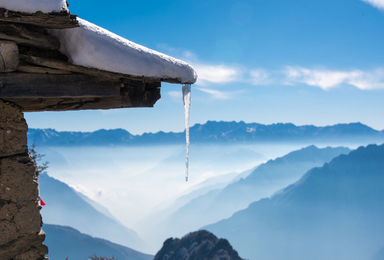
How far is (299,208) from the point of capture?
156 metres

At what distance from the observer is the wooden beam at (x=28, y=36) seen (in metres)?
1.62

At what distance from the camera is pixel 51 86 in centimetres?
193

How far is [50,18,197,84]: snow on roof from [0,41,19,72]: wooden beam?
27 centimetres

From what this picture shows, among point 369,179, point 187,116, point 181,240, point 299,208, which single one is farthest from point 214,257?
point 369,179

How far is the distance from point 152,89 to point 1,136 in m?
1.30

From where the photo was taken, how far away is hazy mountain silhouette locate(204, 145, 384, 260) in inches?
5394

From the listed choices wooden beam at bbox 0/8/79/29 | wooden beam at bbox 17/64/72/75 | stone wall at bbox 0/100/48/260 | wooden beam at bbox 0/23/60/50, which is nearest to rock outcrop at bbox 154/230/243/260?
stone wall at bbox 0/100/48/260

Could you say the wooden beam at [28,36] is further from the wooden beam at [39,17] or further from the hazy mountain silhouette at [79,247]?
the hazy mountain silhouette at [79,247]

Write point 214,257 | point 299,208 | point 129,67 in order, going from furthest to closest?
point 299,208 < point 214,257 < point 129,67

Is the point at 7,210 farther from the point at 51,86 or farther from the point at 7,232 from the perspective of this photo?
the point at 51,86

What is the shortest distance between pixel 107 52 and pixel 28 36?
0.48 metres

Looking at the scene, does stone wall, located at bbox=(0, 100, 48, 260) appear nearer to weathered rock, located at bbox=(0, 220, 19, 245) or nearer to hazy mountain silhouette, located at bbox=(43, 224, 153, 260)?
weathered rock, located at bbox=(0, 220, 19, 245)

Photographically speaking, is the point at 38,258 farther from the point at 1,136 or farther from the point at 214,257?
the point at 214,257

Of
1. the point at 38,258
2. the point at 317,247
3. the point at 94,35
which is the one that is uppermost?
the point at 94,35
